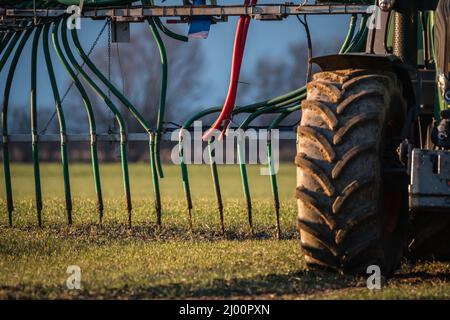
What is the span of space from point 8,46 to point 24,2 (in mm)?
553

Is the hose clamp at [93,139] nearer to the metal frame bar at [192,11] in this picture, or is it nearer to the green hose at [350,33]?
the metal frame bar at [192,11]

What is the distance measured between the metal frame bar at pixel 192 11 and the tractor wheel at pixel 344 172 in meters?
3.03

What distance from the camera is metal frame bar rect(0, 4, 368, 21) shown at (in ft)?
35.5

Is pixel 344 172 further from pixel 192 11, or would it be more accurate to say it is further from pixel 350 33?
pixel 192 11

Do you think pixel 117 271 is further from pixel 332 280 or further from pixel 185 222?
pixel 185 222

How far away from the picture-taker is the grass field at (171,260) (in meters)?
7.36

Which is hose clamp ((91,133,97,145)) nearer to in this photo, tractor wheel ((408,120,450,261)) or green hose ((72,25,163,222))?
green hose ((72,25,163,222))

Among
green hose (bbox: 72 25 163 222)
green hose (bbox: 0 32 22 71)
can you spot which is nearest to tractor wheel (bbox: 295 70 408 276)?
green hose (bbox: 72 25 163 222)

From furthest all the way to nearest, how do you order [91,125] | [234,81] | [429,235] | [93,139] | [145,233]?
[91,125] < [93,139] < [145,233] < [234,81] < [429,235]

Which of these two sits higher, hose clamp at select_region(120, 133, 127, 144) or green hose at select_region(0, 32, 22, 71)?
green hose at select_region(0, 32, 22, 71)

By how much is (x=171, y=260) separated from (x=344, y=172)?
214 centimetres

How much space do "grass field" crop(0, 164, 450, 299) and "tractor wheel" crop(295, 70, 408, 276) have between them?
251mm

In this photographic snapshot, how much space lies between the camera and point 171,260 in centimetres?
908

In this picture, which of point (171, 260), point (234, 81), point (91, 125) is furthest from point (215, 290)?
point (91, 125)
